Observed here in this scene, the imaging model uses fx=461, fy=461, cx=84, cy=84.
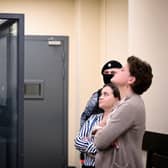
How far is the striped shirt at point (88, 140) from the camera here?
3.43 m

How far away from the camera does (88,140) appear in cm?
346

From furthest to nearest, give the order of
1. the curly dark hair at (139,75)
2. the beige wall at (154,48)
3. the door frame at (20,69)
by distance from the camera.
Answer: the beige wall at (154,48), the door frame at (20,69), the curly dark hair at (139,75)

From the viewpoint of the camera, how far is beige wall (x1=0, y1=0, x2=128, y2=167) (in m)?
6.17

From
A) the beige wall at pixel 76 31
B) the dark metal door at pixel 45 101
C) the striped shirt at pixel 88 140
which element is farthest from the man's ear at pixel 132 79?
the dark metal door at pixel 45 101

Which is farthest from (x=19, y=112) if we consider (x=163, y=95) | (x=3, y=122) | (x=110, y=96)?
(x=163, y=95)

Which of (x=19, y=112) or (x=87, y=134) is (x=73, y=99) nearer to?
(x=19, y=112)

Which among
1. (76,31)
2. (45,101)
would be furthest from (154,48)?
(45,101)

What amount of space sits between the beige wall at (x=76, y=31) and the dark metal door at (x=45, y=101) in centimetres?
12

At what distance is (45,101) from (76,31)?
1056 millimetres

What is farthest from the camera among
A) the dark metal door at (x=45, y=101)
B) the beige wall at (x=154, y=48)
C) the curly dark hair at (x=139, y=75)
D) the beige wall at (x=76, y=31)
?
the dark metal door at (x=45, y=101)

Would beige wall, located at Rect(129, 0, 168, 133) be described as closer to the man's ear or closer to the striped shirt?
the striped shirt

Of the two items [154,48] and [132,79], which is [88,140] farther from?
[154,48]

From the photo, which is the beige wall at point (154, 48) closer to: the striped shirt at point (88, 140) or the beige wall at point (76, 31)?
the striped shirt at point (88, 140)

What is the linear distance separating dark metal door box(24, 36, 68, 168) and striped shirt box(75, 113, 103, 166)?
9.13ft
